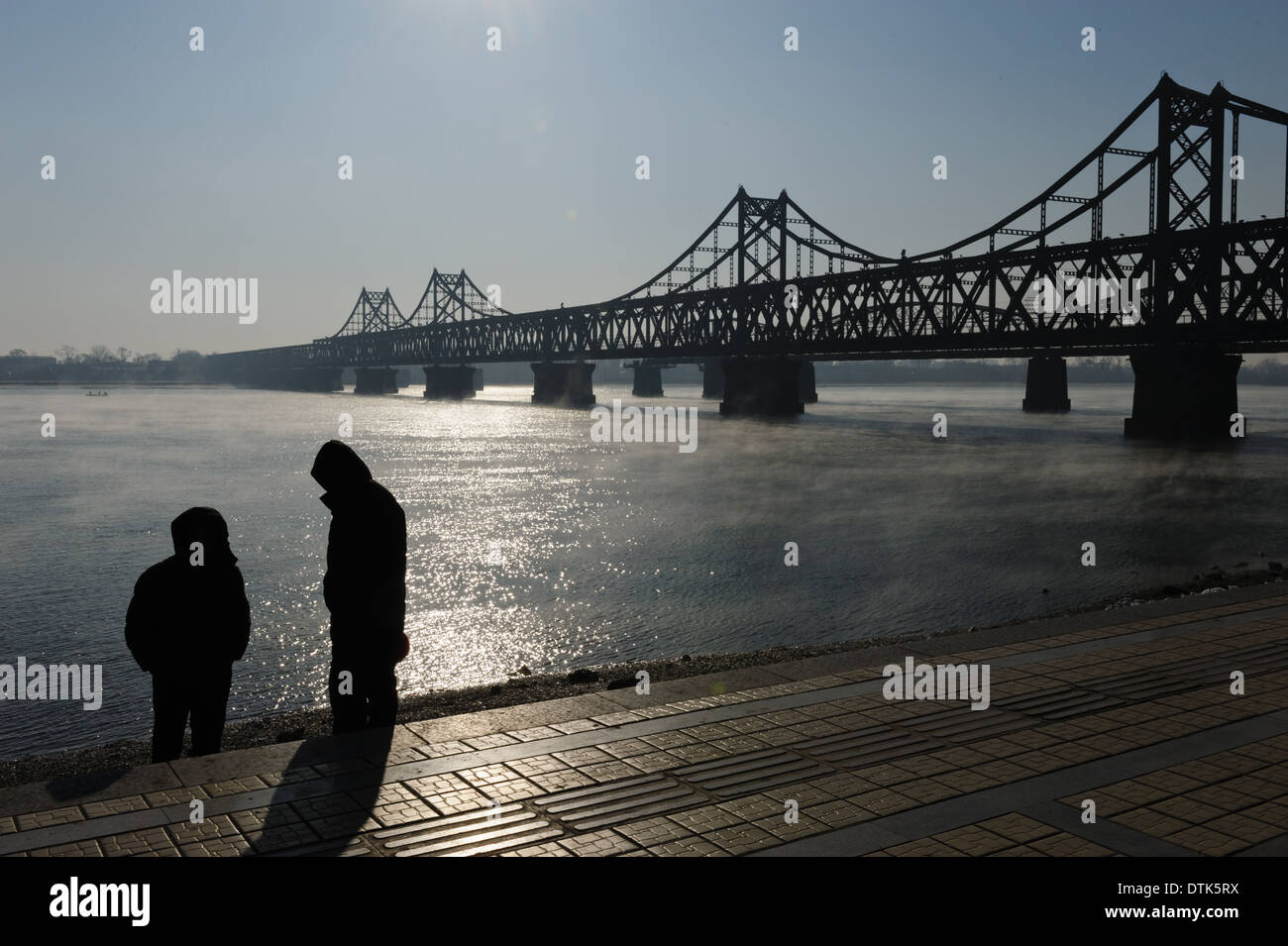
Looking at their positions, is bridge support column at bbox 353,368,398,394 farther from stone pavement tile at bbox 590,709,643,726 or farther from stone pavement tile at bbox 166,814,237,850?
stone pavement tile at bbox 166,814,237,850

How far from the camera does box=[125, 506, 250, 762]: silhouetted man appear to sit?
23.4 ft

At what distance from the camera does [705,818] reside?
5.82m

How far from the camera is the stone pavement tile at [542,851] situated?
5.31m

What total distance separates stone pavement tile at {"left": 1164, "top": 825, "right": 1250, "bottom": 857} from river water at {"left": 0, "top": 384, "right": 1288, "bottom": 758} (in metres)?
7.58

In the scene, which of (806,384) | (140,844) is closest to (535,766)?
(140,844)

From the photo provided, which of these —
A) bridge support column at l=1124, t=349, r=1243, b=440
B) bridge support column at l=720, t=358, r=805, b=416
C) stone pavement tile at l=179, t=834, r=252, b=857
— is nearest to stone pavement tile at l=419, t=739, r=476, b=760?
stone pavement tile at l=179, t=834, r=252, b=857

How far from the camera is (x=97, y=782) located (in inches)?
247

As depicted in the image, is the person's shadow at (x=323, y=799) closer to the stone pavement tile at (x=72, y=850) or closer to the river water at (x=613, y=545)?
the stone pavement tile at (x=72, y=850)

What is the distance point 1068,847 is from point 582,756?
281 centimetres

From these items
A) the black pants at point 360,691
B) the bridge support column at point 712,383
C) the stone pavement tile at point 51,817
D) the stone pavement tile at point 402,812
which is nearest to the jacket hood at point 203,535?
the black pants at point 360,691

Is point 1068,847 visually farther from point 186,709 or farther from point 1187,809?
point 186,709

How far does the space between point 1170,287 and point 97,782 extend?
208 ft
